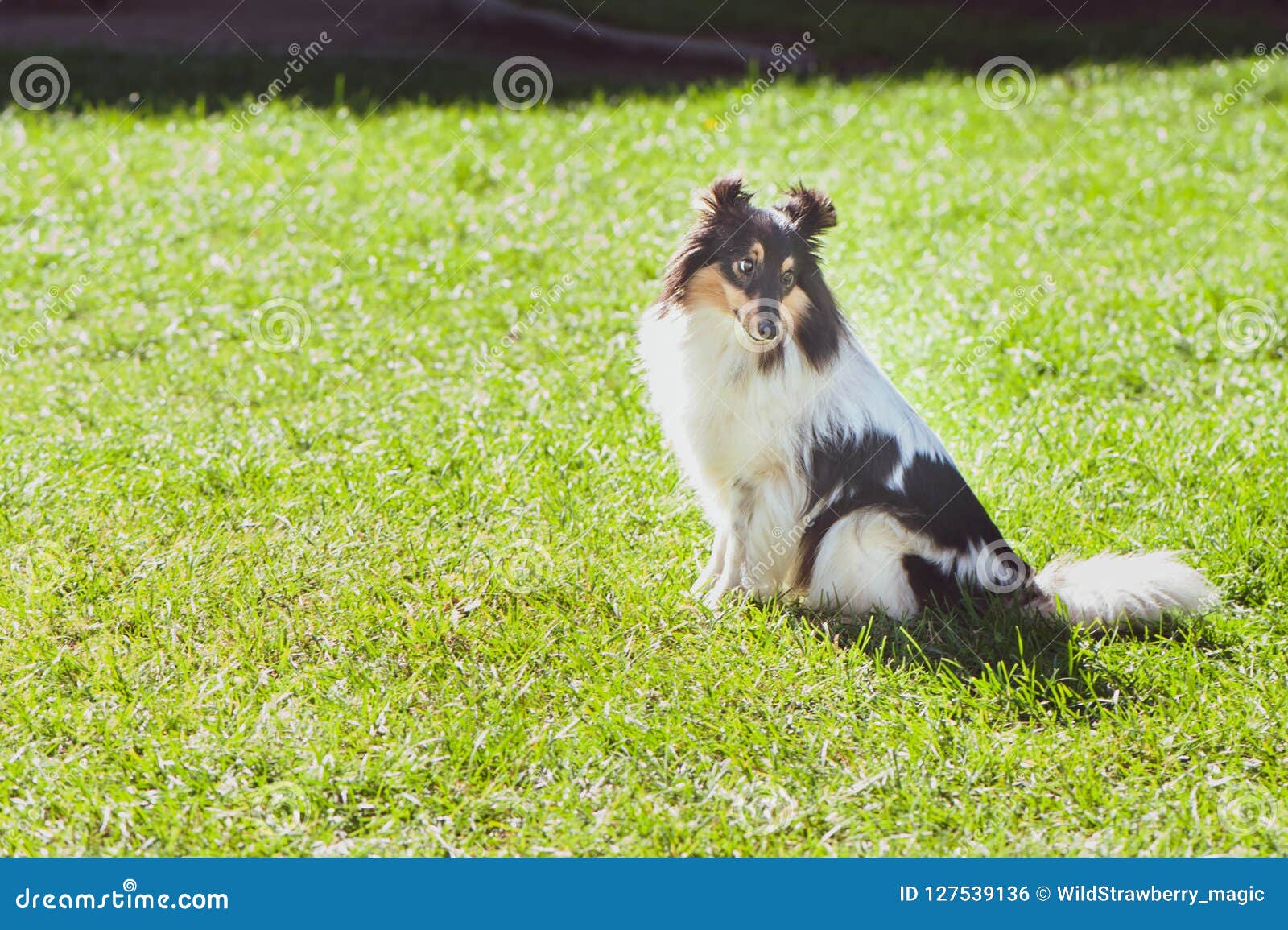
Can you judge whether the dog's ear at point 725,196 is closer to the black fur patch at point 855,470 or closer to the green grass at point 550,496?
the black fur patch at point 855,470

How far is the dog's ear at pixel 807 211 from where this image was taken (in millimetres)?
3201

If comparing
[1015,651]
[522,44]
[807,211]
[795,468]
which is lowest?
[1015,651]

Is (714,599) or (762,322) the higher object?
(762,322)

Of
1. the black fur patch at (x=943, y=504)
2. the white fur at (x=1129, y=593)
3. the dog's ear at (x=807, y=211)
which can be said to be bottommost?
the white fur at (x=1129, y=593)

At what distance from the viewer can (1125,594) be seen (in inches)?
135

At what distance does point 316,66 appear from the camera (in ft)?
28.3

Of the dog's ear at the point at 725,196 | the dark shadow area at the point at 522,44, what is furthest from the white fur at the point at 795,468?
the dark shadow area at the point at 522,44

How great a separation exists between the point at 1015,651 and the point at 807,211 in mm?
1293

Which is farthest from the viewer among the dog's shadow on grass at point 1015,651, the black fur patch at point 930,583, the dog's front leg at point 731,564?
the dog's front leg at point 731,564

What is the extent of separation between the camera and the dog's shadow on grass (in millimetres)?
3217

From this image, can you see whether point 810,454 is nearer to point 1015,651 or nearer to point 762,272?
point 762,272

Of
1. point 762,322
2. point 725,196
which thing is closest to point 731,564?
point 762,322

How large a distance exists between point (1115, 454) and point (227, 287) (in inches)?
158

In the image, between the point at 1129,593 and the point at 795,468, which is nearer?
the point at 795,468
